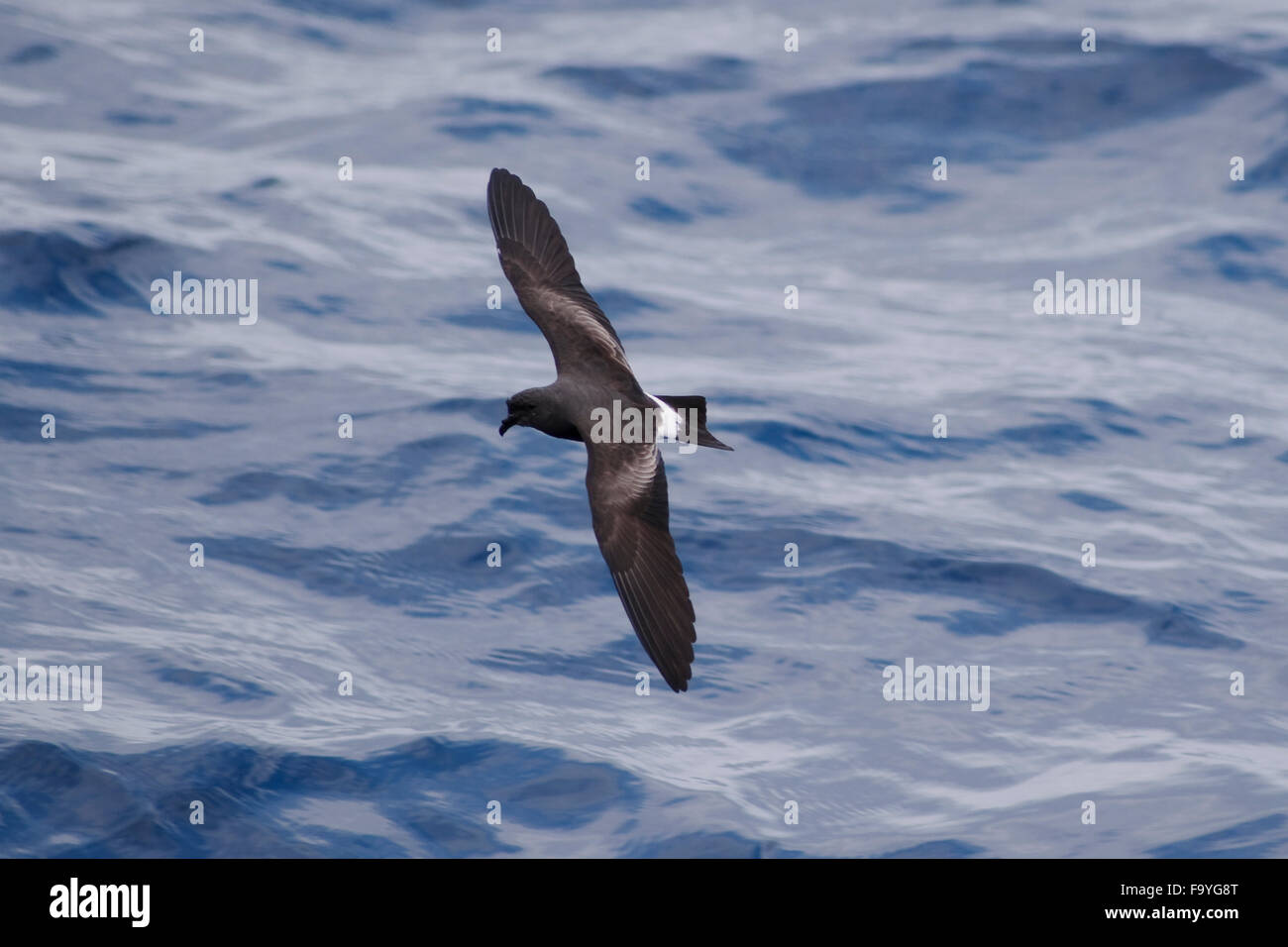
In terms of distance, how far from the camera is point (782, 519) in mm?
12727

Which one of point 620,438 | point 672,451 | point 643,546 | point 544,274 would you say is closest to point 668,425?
point 620,438

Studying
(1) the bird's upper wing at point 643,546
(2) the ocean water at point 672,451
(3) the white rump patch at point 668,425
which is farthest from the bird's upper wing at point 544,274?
(2) the ocean water at point 672,451

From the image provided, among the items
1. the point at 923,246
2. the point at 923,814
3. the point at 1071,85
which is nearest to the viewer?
the point at 923,814

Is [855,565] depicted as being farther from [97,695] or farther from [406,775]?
[97,695]

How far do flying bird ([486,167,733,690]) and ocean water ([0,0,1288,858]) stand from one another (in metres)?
1.90

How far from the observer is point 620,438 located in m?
8.91

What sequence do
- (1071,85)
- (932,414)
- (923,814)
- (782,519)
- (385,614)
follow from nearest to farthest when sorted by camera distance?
(923,814), (385,614), (782,519), (932,414), (1071,85)

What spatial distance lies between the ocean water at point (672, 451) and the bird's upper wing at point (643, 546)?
1.87 metres

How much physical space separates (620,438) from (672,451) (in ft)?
15.2

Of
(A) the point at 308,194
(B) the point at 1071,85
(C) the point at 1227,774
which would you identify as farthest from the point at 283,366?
(B) the point at 1071,85

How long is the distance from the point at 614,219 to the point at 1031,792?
28.2ft

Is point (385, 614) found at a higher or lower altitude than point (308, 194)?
lower

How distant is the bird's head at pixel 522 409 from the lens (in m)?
8.78

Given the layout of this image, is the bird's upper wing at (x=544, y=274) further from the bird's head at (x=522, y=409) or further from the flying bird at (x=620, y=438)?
the bird's head at (x=522, y=409)
